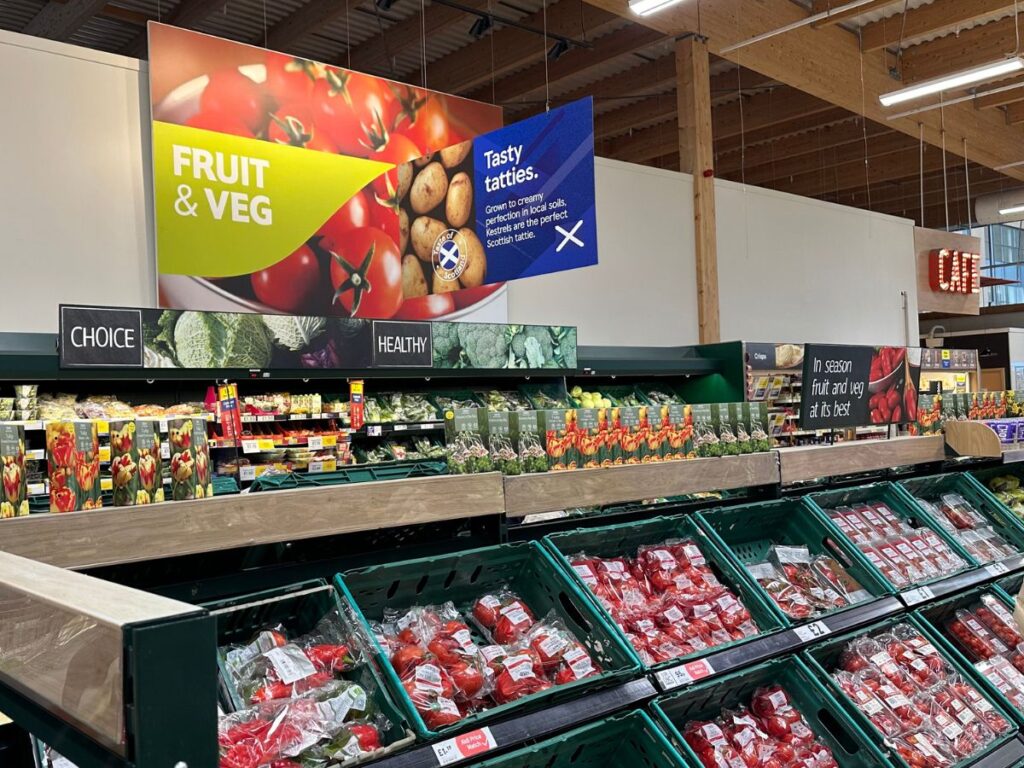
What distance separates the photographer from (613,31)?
375 inches

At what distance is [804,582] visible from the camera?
2.88m

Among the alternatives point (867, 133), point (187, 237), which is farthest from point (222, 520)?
point (867, 133)

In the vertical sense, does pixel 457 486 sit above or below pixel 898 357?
below

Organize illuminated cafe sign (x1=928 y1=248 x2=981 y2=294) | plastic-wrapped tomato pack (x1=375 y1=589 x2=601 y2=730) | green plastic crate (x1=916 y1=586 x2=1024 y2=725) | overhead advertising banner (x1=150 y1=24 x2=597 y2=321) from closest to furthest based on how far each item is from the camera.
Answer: plastic-wrapped tomato pack (x1=375 y1=589 x2=601 y2=730), green plastic crate (x1=916 y1=586 x2=1024 y2=725), overhead advertising banner (x1=150 y1=24 x2=597 y2=321), illuminated cafe sign (x1=928 y1=248 x2=981 y2=294)

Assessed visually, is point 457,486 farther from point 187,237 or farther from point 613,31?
point 613,31

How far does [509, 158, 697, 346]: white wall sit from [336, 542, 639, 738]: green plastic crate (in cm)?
537

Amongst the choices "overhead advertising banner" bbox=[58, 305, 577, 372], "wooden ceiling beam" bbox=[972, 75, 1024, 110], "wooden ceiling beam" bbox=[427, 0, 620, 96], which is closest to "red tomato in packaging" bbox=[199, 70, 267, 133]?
"overhead advertising banner" bbox=[58, 305, 577, 372]

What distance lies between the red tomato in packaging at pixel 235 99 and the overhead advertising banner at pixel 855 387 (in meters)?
4.37

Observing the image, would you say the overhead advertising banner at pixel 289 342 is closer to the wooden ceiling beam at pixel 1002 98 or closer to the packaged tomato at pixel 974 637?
the packaged tomato at pixel 974 637

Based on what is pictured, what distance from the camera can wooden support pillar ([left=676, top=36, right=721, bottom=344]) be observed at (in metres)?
8.72

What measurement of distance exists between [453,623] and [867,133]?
1342 centimetres

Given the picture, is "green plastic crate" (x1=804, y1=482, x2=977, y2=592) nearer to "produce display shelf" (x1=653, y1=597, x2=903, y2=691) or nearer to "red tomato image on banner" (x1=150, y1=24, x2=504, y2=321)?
"produce display shelf" (x1=653, y1=597, x2=903, y2=691)

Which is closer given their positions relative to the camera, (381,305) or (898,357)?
(898,357)

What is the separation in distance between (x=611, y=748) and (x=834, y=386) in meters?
1.92
